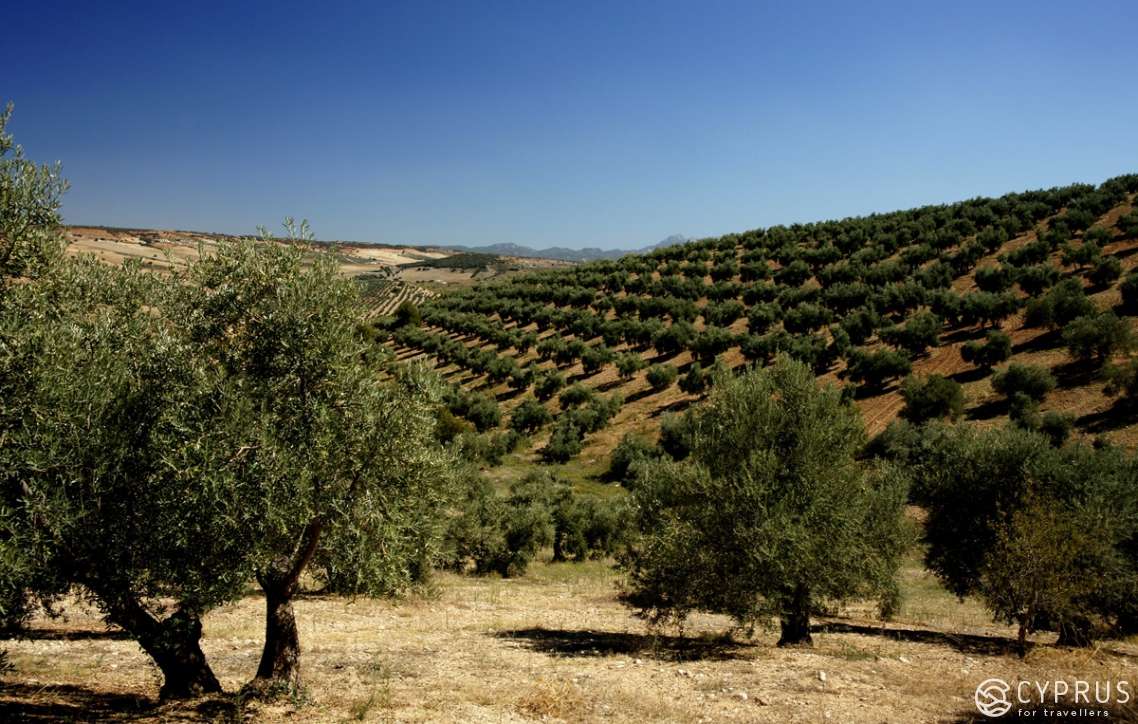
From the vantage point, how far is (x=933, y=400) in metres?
Result: 52.7

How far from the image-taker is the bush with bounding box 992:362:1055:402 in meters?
49.8

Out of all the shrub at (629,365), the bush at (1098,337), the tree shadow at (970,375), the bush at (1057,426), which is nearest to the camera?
the bush at (1057,426)

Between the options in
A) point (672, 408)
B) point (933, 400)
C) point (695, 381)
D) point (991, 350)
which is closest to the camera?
→ point (933, 400)

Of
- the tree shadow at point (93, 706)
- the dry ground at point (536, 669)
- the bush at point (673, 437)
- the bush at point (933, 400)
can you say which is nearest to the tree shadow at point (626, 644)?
the dry ground at point (536, 669)

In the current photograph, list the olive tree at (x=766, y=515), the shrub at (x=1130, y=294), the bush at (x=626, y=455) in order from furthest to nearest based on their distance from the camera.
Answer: the bush at (x=626, y=455) → the shrub at (x=1130, y=294) → the olive tree at (x=766, y=515)

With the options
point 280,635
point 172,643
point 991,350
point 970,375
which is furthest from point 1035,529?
point 991,350

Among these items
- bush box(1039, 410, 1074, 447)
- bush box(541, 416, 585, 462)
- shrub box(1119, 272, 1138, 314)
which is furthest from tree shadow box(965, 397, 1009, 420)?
bush box(541, 416, 585, 462)

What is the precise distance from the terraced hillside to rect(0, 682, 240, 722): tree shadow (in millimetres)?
51932

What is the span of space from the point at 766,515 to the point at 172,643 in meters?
15.0

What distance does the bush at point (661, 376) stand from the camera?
249 ft

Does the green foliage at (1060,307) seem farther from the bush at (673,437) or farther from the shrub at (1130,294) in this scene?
the bush at (673,437)

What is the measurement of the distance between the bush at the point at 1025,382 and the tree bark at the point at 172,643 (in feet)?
188

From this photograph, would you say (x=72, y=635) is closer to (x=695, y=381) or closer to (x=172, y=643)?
(x=172, y=643)

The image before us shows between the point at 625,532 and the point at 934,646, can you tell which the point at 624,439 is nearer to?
the point at 625,532
